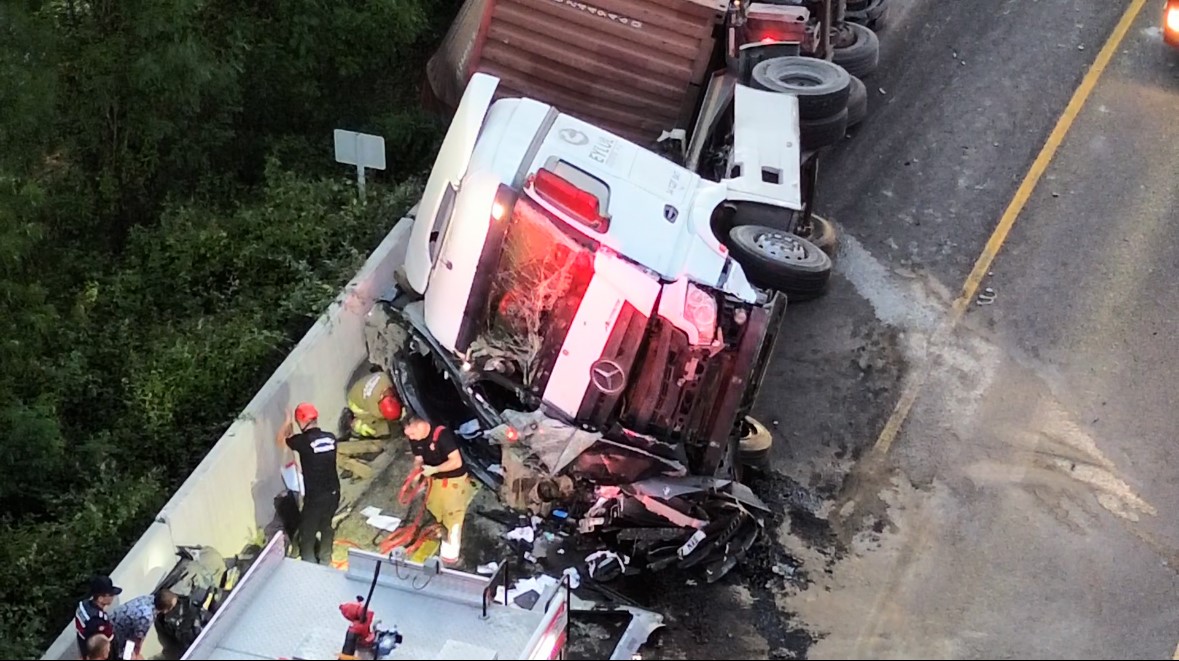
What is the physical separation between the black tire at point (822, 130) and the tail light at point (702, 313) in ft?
8.59

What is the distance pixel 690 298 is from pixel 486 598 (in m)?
2.44

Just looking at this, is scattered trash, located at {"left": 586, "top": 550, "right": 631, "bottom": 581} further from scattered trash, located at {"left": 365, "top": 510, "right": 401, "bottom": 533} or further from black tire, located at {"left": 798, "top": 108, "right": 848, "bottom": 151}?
black tire, located at {"left": 798, "top": 108, "right": 848, "bottom": 151}

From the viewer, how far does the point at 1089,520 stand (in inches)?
309

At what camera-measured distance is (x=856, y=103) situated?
10250 mm

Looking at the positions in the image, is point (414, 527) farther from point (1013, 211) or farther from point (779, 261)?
point (1013, 211)

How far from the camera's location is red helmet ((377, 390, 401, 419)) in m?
8.40

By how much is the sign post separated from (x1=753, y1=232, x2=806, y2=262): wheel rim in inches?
116

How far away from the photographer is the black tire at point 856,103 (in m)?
10.2

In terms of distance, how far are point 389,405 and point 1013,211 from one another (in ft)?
17.2

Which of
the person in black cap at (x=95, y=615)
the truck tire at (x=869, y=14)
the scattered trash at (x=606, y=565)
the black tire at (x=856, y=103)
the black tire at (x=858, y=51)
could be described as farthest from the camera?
the truck tire at (x=869, y=14)

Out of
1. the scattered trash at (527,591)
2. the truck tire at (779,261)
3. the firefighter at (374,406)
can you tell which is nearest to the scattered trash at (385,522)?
the firefighter at (374,406)

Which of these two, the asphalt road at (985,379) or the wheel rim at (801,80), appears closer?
the asphalt road at (985,379)

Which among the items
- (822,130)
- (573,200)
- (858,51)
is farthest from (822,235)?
(573,200)

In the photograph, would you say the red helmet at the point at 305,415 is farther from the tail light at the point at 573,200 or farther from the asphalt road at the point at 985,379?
the asphalt road at the point at 985,379
